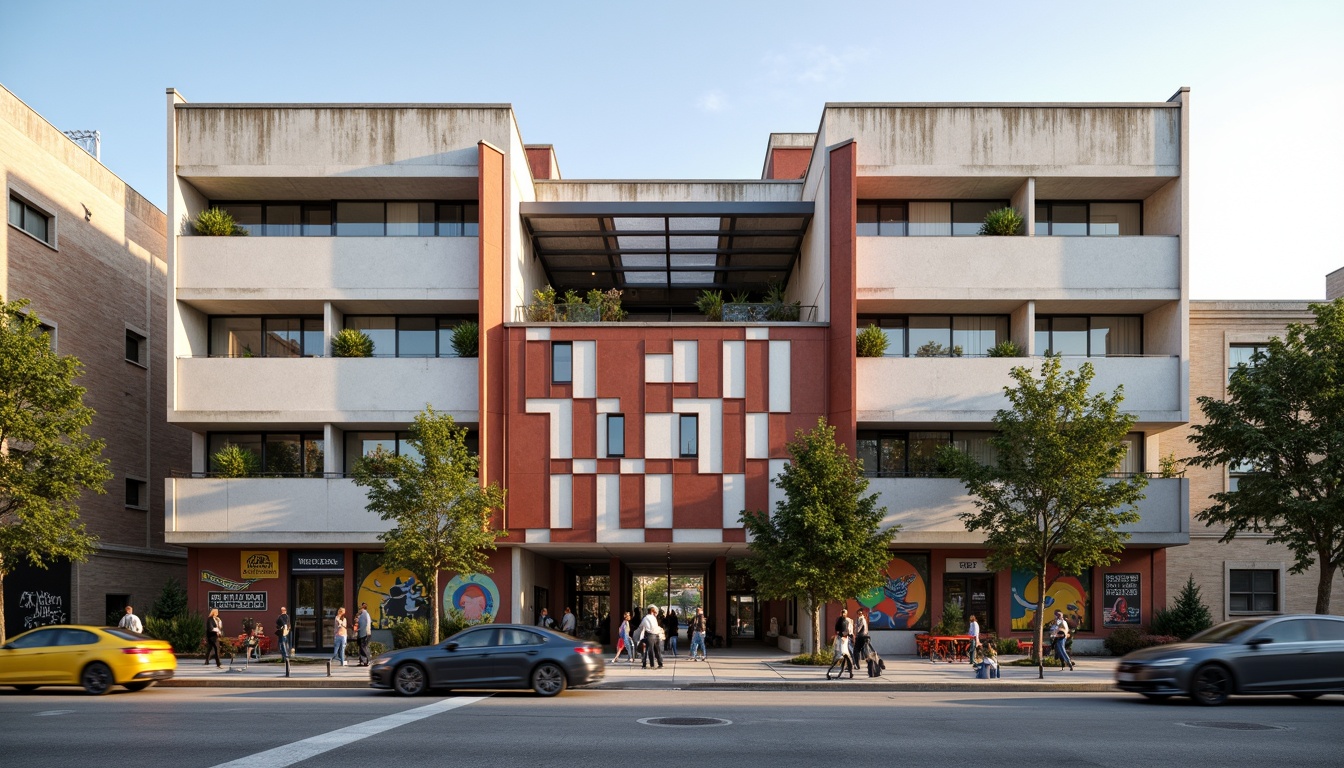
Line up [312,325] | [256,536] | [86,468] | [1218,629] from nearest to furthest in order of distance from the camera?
[1218,629] → [86,468] → [256,536] → [312,325]

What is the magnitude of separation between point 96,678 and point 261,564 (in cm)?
1204

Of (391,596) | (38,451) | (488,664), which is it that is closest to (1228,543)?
(488,664)

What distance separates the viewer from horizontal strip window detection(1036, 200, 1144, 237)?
111 ft

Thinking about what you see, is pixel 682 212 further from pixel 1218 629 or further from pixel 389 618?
pixel 1218 629

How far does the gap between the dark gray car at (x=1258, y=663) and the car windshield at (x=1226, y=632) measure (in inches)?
1.4

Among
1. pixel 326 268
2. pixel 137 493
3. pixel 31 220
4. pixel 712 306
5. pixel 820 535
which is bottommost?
pixel 820 535

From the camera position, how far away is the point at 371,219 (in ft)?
109

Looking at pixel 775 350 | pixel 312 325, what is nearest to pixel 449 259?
pixel 312 325

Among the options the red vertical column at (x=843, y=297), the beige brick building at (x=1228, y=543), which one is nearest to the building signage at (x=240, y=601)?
the red vertical column at (x=843, y=297)

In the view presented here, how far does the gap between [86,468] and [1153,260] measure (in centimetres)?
2934

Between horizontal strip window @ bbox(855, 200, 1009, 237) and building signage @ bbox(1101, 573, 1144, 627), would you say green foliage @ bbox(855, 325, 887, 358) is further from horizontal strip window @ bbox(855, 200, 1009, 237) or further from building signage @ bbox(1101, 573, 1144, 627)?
building signage @ bbox(1101, 573, 1144, 627)

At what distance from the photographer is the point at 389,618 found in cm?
3138

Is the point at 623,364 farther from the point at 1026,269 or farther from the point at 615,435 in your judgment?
the point at 1026,269

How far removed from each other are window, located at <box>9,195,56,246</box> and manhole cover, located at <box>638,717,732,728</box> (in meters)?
24.9
